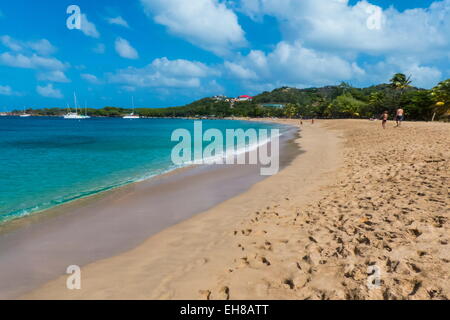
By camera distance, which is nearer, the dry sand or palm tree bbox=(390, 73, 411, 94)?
the dry sand

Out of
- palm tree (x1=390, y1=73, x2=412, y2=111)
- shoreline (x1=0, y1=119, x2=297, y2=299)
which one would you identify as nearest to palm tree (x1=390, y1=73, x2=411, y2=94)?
palm tree (x1=390, y1=73, x2=412, y2=111)

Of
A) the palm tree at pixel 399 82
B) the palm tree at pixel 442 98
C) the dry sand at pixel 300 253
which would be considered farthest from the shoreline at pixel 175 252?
the palm tree at pixel 399 82

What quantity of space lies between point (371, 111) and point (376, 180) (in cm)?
7607

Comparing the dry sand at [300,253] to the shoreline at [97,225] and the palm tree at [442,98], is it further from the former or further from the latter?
the palm tree at [442,98]

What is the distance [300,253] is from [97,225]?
5.10 metres

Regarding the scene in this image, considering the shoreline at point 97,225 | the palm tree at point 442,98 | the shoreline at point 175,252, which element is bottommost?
the shoreline at point 97,225

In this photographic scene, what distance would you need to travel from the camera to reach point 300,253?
4.17m

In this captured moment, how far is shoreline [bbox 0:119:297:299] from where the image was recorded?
4.68 meters

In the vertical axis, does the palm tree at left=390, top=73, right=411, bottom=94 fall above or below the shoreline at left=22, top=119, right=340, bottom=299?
above

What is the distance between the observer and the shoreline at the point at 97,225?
468 cm

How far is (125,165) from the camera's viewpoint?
1605 cm

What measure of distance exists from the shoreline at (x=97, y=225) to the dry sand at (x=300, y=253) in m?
0.53

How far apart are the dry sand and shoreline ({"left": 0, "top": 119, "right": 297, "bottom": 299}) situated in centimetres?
53

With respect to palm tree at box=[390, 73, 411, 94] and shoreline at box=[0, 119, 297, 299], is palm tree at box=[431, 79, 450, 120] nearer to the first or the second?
palm tree at box=[390, 73, 411, 94]
